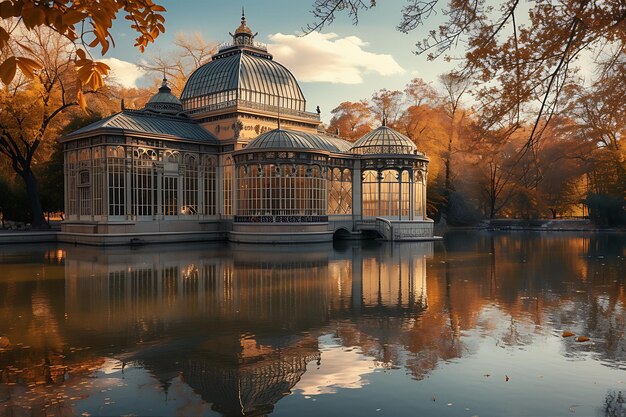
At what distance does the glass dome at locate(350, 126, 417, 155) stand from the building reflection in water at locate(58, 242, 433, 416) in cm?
1847

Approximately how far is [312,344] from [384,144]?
1317 inches

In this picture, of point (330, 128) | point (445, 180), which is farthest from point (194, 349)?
point (330, 128)

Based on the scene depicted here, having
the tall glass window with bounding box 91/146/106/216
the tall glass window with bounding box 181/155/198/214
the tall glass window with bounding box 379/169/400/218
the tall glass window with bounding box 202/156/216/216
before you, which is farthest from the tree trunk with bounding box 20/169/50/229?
the tall glass window with bounding box 379/169/400/218

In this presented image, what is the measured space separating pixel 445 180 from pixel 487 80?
5492 centimetres

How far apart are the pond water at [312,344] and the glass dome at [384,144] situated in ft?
76.4

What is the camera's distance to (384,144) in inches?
1641

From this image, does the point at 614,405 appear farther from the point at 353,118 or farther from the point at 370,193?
the point at 353,118

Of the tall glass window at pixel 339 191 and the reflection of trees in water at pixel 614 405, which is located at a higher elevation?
the tall glass window at pixel 339 191

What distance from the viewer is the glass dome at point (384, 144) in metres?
41.5

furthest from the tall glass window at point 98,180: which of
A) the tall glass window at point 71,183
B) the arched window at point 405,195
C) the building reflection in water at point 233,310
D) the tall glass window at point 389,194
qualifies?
the arched window at point 405,195

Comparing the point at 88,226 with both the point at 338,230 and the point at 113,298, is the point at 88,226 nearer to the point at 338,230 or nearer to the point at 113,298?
the point at 338,230

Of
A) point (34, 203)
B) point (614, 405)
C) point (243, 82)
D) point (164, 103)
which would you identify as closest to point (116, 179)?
point (34, 203)

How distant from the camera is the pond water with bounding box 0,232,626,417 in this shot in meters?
6.87

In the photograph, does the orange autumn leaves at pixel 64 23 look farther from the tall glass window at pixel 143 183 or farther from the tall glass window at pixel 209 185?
the tall glass window at pixel 209 185
